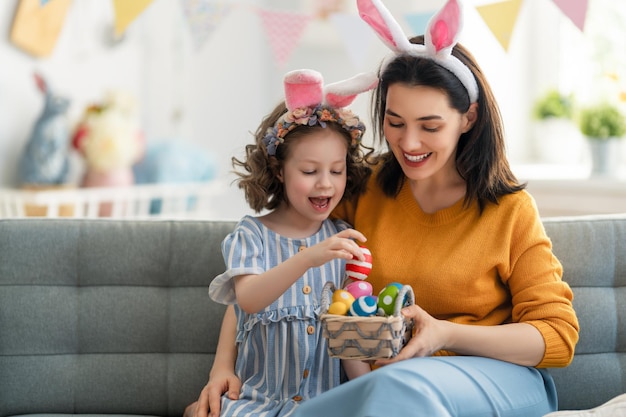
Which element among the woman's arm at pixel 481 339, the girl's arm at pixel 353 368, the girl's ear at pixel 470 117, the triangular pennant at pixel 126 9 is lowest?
the girl's arm at pixel 353 368

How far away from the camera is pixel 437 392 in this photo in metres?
1.56

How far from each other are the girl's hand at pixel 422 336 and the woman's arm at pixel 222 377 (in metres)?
0.39

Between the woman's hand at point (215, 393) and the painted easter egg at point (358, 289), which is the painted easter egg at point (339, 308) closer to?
the painted easter egg at point (358, 289)

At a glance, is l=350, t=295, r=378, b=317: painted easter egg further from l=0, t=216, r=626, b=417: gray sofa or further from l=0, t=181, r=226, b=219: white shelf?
l=0, t=181, r=226, b=219: white shelf

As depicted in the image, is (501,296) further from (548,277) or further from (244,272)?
(244,272)

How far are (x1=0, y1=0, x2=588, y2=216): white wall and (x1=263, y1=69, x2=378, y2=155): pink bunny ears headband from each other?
5.81 ft

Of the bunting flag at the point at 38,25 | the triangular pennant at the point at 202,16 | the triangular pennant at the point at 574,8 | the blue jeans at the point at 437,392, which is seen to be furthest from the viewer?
the bunting flag at the point at 38,25

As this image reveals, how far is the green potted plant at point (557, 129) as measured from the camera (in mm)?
3910

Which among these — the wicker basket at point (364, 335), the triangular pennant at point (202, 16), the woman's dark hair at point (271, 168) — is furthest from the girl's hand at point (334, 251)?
the triangular pennant at point (202, 16)

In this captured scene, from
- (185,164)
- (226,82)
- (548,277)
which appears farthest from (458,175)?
(226,82)

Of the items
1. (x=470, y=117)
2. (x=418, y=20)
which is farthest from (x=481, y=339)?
(x=418, y=20)

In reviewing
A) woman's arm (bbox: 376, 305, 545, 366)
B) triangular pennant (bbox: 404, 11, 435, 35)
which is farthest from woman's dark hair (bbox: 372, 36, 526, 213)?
triangular pennant (bbox: 404, 11, 435, 35)

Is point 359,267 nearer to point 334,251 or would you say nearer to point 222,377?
point 334,251

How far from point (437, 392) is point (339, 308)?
236 millimetres
